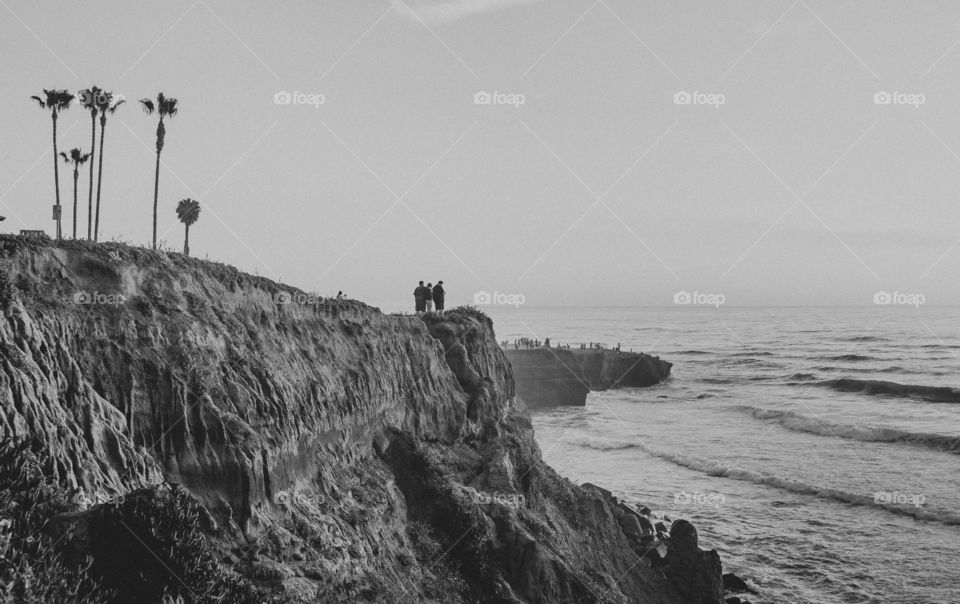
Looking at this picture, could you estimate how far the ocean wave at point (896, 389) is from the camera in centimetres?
7156

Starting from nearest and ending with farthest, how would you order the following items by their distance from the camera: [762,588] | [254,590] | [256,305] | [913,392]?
[254,590]
[256,305]
[762,588]
[913,392]

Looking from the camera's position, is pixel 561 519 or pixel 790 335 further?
pixel 790 335

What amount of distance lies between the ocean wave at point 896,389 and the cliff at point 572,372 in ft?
69.7

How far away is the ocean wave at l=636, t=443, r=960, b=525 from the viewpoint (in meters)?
37.0

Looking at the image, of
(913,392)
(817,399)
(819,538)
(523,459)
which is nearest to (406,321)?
(523,459)

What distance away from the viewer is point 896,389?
7612 cm

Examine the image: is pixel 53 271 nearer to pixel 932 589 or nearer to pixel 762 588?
pixel 762 588

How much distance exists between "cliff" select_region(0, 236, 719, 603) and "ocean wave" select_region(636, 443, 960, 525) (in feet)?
58.6

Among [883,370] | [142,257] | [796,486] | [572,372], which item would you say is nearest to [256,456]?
[142,257]

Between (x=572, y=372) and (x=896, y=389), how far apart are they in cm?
3480

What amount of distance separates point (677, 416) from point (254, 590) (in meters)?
61.2

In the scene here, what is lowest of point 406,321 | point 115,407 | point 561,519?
point 561,519

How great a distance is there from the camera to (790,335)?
158 metres

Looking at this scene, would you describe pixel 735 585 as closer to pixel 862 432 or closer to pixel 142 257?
pixel 142 257
